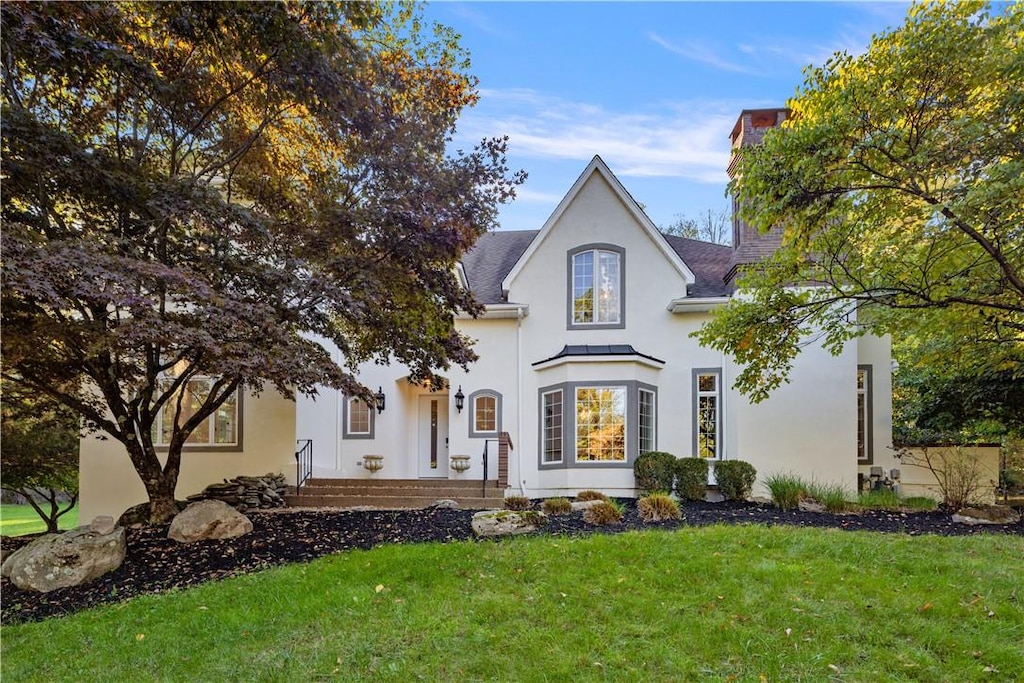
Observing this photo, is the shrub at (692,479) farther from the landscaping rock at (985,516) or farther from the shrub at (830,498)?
the landscaping rock at (985,516)

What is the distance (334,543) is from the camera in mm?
7273

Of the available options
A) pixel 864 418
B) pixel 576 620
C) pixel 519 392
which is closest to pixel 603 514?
pixel 576 620

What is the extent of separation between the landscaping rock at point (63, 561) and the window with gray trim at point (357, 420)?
638 cm

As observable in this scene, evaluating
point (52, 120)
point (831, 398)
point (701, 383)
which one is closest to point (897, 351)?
point (831, 398)

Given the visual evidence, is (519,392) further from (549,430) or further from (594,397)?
(594,397)

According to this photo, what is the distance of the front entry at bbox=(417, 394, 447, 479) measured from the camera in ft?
46.9

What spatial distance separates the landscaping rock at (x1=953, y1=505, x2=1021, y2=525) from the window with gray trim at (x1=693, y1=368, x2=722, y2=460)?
4.15 metres

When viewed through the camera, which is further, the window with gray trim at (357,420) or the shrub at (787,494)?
the window with gray trim at (357,420)

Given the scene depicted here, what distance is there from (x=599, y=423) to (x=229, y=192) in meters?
7.93

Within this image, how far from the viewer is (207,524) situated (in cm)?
784

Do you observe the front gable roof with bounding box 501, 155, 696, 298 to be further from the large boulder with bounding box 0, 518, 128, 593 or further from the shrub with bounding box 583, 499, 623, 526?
the large boulder with bounding box 0, 518, 128, 593

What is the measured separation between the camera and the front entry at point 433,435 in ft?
46.9

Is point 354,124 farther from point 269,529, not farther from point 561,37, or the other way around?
point 269,529

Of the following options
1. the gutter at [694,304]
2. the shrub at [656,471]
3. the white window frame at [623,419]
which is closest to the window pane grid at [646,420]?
the white window frame at [623,419]
